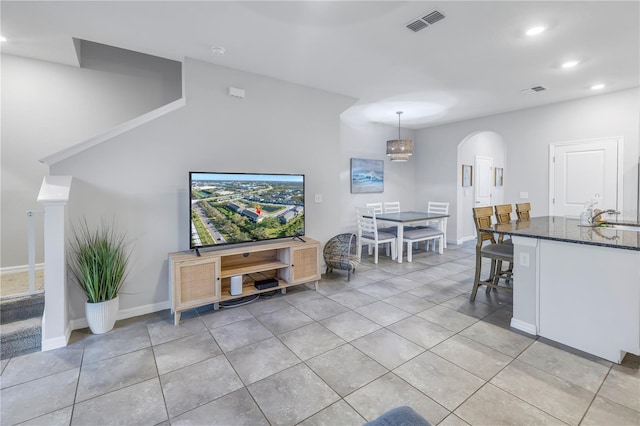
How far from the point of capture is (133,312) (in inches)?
125

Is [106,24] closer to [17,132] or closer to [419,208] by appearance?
[17,132]

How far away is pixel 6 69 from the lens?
334 cm

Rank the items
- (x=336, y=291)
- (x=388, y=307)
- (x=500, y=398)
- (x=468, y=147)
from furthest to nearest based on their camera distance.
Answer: (x=468, y=147) < (x=336, y=291) < (x=388, y=307) < (x=500, y=398)

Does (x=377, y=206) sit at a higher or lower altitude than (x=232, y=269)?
higher

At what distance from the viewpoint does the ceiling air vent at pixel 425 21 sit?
251cm

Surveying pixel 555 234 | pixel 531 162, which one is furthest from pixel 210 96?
pixel 531 162

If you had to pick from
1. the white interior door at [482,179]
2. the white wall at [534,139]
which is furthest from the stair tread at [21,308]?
the white interior door at [482,179]

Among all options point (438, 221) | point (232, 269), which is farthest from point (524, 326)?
point (438, 221)

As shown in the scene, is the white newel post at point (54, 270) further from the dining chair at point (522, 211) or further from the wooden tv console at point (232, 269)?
the dining chair at point (522, 211)

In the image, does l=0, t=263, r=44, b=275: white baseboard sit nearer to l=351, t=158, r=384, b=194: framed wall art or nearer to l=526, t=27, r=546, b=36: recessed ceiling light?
l=351, t=158, r=384, b=194: framed wall art

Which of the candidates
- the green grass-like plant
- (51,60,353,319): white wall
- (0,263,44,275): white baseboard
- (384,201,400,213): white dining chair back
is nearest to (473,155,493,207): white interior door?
(384,201,400,213): white dining chair back

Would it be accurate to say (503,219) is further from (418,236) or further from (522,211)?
(418,236)

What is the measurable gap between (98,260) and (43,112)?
7.16 ft

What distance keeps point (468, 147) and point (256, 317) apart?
6.32 meters
